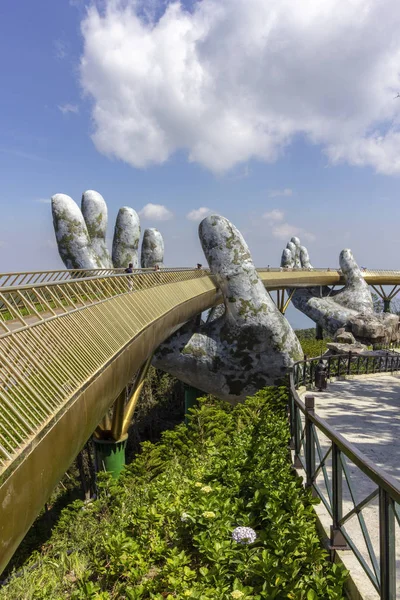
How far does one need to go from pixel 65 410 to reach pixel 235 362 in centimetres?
1274

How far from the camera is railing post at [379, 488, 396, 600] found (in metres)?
2.73

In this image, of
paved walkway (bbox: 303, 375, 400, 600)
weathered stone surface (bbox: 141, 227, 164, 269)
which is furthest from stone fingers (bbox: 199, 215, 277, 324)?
weathered stone surface (bbox: 141, 227, 164, 269)

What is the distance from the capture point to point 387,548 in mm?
2762

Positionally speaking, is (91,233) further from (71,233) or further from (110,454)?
(110,454)

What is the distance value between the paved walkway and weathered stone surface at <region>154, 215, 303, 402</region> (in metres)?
4.66

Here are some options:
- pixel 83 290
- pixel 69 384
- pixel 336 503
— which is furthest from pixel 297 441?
pixel 83 290

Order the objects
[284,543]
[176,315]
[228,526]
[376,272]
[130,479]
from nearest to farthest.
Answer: [284,543] → [228,526] → [130,479] → [176,315] → [376,272]

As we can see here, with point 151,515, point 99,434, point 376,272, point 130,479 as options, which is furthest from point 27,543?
point 376,272

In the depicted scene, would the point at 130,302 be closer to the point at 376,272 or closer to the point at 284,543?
the point at 284,543

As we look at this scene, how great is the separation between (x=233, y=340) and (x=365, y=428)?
9356mm

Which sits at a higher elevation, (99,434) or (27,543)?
(99,434)

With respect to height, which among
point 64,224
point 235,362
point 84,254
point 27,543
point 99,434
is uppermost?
point 64,224

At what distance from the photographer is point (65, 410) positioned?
4.36 metres

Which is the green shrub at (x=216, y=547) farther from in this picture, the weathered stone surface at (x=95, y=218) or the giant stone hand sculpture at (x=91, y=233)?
the weathered stone surface at (x=95, y=218)
